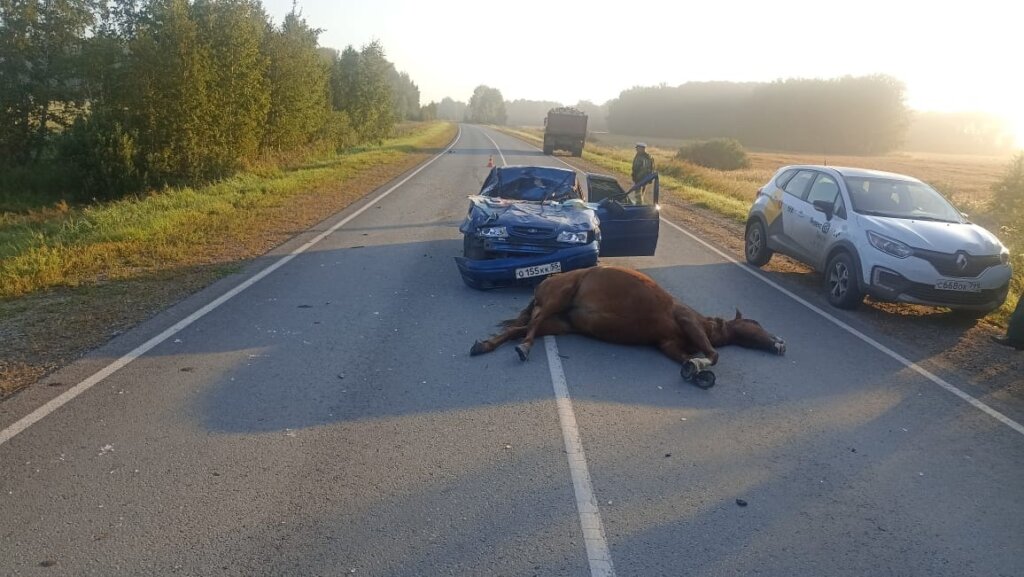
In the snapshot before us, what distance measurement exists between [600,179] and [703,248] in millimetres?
2636

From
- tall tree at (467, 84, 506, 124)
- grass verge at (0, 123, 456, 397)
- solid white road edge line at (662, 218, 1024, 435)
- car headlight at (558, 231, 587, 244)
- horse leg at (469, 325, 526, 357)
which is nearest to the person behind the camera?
solid white road edge line at (662, 218, 1024, 435)

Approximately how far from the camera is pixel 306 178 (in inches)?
886

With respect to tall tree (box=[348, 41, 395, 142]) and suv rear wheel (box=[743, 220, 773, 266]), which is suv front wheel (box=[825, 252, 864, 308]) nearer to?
suv rear wheel (box=[743, 220, 773, 266])

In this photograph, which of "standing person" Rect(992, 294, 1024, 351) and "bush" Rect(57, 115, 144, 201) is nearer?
"standing person" Rect(992, 294, 1024, 351)

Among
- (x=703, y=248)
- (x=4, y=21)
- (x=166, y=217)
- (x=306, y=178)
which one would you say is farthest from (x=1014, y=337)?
(x=4, y=21)

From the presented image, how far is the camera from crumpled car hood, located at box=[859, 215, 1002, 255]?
867 centimetres

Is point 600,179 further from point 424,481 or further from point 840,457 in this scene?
point 424,481

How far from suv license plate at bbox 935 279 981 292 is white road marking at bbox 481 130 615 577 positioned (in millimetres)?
4978

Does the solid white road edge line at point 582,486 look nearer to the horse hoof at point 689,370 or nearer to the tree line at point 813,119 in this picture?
the horse hoof at point 689,370

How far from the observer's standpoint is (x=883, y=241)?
29.4ft

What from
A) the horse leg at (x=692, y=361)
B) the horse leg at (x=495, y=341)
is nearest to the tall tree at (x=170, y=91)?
the horse leg at (x=495, y=341)

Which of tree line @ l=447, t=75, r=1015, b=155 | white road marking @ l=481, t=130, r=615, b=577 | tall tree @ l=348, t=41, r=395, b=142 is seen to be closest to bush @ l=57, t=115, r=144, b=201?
white road marking @ l=481, t=130, r=615, b=577

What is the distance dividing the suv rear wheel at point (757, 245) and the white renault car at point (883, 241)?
1.9 inches

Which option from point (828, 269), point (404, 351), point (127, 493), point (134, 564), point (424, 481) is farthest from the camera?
point (828, 269)
